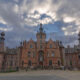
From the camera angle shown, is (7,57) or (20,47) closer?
(20,47)

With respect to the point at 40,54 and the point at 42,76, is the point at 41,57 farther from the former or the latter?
the point at 42,76

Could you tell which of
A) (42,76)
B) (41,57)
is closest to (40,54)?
(41,57)

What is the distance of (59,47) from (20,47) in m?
18.4

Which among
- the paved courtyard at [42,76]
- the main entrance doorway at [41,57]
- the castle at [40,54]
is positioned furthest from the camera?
the main entrance doorway at [41,57]

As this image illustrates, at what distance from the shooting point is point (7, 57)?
56625mm

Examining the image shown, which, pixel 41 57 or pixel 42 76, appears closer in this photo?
pixel 42 76

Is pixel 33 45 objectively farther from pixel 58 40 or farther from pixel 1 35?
pixel 1 35

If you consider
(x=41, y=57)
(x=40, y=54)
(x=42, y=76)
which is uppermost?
(x=40, y=54)

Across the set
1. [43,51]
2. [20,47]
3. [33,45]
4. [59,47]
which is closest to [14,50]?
[20,47]

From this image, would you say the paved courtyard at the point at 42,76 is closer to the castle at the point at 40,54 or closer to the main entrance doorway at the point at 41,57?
the castle at the point at 40,54

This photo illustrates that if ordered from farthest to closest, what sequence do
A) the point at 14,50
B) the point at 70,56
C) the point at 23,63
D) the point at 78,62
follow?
the point at 14,50, the point at 70,56, the point at 78,62, the point at 23,63

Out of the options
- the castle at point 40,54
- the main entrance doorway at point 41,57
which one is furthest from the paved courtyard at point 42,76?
the main entrance doorway at point 41,57

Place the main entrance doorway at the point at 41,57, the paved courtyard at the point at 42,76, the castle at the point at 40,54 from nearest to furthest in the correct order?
the paved courtyard at the point at 42,76 → the castle at the point at 40,54 → the main entrance doorway at the point at 41,57

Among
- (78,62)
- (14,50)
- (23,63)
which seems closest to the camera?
(23,63)
